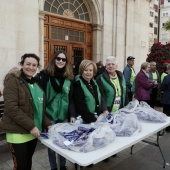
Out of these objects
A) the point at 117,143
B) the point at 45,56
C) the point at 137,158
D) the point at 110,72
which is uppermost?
the point at 45,56

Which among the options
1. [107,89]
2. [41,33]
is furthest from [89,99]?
[41,33]

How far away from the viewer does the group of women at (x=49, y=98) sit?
219 centimetres

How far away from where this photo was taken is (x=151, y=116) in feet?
10.2

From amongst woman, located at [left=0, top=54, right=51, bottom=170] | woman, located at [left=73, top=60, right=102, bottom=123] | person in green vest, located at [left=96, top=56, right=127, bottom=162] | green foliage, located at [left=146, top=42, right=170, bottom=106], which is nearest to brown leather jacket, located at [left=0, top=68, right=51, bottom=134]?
woman, located at [left=0, top=54, right=51, bottom=170]

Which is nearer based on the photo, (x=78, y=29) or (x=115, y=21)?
(x=78, y=29)

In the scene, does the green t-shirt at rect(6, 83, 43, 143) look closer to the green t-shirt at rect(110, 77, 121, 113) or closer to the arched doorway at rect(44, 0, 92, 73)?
the green t-shirt at rect(110, 77, 121, 113)

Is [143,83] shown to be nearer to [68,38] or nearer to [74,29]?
[68,38]

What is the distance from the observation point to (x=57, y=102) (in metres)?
2.76

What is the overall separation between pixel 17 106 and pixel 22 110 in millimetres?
86

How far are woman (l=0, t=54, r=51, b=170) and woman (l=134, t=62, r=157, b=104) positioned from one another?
144 inches

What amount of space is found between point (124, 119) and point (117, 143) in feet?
1.55

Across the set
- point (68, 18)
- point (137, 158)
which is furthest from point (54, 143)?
point (68, 18)

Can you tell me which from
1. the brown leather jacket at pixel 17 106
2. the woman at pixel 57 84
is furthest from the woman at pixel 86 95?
the brown leather jacket at pixel 17 106

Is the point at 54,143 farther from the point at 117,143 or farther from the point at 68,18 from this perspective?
the point at 68,18
